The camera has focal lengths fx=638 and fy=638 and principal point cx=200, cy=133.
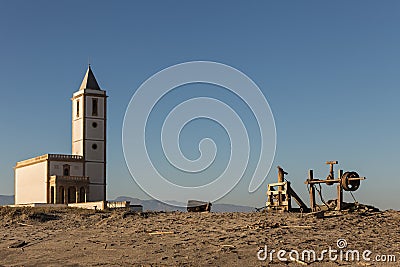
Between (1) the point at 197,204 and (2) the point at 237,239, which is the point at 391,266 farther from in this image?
(1) the point at 197,204

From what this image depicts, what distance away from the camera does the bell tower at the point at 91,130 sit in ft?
225


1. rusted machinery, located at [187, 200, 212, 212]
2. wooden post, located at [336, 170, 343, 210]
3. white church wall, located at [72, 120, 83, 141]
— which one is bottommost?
rusted machinery, located at [187, 200, 212, 212]

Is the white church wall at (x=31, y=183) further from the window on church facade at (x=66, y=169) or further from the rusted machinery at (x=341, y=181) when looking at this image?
the rusted machinery at (x=341, y=181)

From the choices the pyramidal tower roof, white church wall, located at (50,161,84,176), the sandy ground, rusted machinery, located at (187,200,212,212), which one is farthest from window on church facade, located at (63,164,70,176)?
the sandy ground

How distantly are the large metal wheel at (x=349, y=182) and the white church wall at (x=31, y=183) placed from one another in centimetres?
4623

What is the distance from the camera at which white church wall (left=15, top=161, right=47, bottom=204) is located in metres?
66.6

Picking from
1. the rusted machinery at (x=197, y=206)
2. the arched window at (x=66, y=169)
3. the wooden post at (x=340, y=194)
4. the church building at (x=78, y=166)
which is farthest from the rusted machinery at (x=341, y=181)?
the arched window at (x=66, y=169)

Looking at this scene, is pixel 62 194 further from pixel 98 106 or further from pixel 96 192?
pixel 98 106

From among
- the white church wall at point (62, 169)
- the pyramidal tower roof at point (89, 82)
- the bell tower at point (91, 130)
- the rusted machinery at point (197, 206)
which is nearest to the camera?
the rusted machinery at point (197, 206)

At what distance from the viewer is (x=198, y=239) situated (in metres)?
19.9

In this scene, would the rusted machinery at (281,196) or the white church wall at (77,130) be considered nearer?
the rusted machinery at (281,196)

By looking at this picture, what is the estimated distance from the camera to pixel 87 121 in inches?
2776

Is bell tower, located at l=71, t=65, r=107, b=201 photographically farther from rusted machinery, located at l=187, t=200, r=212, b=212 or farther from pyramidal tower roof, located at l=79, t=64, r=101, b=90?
rusted machinery, located at l=187, t=200, r=212, b=212

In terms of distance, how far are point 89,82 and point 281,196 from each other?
4792cm
